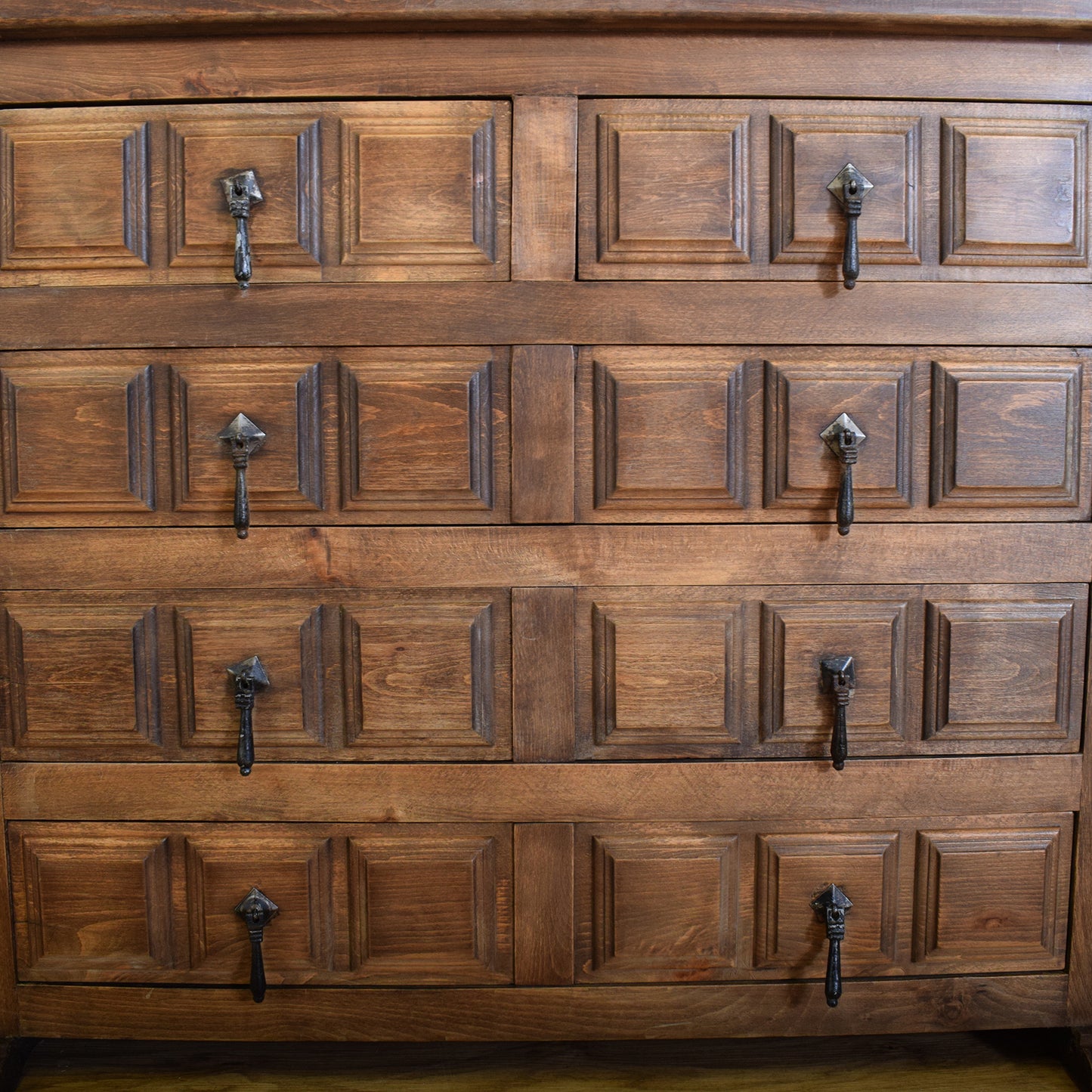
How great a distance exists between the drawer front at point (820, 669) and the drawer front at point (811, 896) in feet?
0.33

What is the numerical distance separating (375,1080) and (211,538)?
69cm

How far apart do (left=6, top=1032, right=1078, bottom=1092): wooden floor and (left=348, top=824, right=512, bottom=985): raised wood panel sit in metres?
0.17

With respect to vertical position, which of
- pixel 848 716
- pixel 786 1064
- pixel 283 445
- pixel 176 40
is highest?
pixel 176 40

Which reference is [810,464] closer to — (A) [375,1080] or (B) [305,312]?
(B) [305,312]

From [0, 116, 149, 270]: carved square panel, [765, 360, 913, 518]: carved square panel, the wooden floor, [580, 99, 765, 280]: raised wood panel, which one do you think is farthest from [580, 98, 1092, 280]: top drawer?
the wooden floor

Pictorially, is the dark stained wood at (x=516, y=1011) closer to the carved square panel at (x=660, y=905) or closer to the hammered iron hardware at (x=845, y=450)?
the carved square panel at (x=660, y=905)

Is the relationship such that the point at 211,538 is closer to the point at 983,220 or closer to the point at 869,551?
the point at 869,551

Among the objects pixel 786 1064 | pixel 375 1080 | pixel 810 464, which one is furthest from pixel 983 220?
pixel 375 1080

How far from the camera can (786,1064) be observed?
107 centimetres

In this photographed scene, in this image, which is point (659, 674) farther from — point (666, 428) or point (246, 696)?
point (246, 696)

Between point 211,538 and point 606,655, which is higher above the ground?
point 211,538

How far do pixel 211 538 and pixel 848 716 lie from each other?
0.74 m

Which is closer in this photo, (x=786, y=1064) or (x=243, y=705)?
(x=243, y=705)

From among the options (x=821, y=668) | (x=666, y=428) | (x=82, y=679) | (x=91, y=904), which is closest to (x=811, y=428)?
(x=666, y=428)
